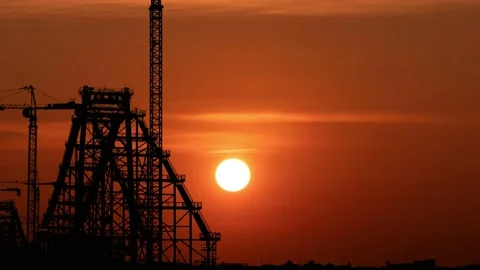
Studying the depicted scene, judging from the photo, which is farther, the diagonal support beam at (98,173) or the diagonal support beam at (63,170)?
the diagonal support beam at (63,170)

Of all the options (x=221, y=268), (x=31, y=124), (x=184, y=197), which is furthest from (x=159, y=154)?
(x=31, y=124)

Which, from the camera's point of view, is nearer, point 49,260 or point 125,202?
point 49,260

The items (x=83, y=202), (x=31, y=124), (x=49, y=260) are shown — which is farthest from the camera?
(x=31, y=124)

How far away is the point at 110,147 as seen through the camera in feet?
477

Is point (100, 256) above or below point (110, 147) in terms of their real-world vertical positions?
below

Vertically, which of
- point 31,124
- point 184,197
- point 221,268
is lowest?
point 221,268

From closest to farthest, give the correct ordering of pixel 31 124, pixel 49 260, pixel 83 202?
pixel 49 260 < pixel 83 202 < pixel 31 124

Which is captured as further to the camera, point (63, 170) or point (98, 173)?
point (63, 170)

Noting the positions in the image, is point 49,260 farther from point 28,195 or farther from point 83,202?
point 28,195

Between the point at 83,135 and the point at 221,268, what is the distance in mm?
20704

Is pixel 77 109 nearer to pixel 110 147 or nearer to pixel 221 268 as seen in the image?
pixel 110 147

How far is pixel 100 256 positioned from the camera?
5650 inches

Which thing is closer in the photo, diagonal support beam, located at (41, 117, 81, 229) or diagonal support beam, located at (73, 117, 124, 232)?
diagonal support beam, located at (73, 117, 124, 232)

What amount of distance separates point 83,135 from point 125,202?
957cm
